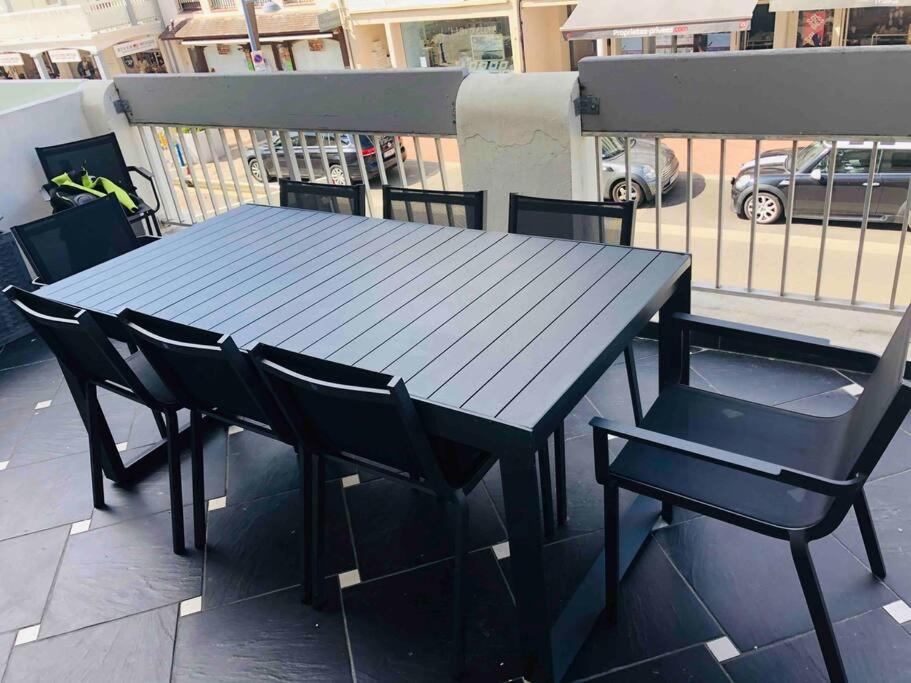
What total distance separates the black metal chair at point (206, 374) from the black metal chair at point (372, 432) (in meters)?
0.12

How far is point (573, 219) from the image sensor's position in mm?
2594

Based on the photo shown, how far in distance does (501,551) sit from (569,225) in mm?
1207

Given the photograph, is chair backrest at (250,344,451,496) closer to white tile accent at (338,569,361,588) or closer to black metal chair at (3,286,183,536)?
white tile accent at (338,569,361,588)

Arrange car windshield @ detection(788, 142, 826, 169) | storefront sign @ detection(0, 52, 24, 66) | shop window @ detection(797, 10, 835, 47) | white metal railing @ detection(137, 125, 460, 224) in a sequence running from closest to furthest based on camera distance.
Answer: white metal railing @ detection(137, 125, 460, 224), car windshield @ detection(788, 142, 826, 169), shop window @ detection(797, 10, 835, 47), storefront sign @ detection(0, 52, 24, 66)

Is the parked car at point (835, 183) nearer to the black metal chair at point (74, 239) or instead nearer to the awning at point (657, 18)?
the awning at point (657, 18)

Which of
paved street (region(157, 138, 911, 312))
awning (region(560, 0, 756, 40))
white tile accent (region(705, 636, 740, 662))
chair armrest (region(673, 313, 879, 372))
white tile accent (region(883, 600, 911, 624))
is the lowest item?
paved street (region(157, 138, 911, 312))

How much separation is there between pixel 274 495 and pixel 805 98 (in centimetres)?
253

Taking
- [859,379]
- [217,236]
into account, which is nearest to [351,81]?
[217,236]

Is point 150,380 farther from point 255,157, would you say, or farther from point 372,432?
point 255,157

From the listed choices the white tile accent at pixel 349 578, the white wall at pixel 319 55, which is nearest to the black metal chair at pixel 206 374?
the white tile accent at pixel 349 578

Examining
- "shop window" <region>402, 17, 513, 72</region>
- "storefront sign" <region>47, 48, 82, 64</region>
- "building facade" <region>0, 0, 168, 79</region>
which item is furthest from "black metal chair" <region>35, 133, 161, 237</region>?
"storefront sign" <region>47, 48, 82, 64</region>

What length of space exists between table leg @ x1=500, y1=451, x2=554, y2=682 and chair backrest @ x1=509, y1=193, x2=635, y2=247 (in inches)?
45.7

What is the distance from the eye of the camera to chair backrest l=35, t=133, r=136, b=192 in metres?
4.55

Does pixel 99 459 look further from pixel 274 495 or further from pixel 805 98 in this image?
pixel 805 98
